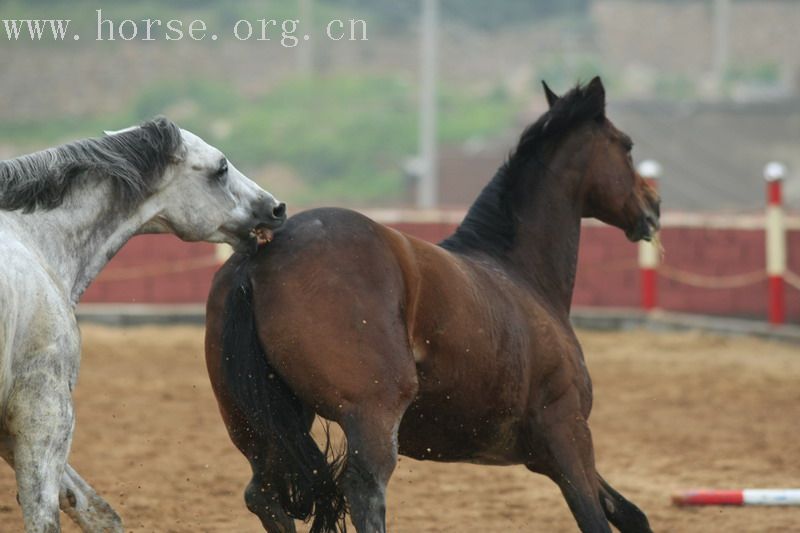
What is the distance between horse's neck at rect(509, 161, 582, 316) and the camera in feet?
18.8

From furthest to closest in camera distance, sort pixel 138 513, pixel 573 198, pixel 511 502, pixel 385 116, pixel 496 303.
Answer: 1. pixel 385 116
2. pixel 511 502
3. pixel 138 513
4. pixel 573 198
5. pixel 496 303

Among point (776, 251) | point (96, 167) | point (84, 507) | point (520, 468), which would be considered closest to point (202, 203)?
point (96, 167)

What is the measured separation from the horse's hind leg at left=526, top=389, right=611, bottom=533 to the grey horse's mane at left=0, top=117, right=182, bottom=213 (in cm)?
185

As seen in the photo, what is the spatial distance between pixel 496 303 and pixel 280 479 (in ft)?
3.65

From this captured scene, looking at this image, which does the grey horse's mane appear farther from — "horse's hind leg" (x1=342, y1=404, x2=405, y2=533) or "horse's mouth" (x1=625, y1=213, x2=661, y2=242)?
"horse's mouth" (x1=625, y1=213, x2=661, y2=242)

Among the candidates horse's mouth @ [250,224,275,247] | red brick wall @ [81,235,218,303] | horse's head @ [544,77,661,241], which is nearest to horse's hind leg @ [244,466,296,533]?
horse's mouth @ [250,224,275,247]

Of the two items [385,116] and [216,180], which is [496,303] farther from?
[385,116]

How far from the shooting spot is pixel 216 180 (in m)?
4.82

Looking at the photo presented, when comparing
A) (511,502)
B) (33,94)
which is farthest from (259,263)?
(33,94)

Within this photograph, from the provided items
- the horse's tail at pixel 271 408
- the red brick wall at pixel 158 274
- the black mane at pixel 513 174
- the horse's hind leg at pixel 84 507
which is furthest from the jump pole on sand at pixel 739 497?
the red brick wall at pixel 158 274

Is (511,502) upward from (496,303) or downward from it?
downward

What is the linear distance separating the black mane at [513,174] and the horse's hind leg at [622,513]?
1149 mm

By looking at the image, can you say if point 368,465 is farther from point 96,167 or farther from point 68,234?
point 96,167

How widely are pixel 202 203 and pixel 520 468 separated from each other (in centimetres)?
379
